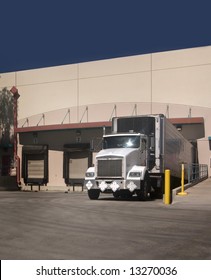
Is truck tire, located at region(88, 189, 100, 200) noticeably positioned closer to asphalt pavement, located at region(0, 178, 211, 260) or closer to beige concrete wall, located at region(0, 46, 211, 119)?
asphalt pavement, located at region(0, 178, 211, 260)

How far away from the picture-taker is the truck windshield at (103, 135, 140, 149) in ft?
65.2

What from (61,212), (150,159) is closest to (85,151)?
(150,159)

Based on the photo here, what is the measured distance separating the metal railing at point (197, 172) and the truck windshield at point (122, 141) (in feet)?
19.1

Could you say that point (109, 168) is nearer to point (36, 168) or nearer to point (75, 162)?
point (75, 162)

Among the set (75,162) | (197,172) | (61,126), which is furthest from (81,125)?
(197,172)

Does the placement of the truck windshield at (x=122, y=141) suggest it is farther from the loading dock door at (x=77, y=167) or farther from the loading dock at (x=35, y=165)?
the loading dock at (x=35, y=165)

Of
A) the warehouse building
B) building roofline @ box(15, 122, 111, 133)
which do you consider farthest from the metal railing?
building roofline @ box(15, 122, 111, 133)

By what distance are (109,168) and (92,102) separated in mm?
19762

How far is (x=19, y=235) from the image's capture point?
937cm

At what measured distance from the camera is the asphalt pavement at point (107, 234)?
7.34 meters

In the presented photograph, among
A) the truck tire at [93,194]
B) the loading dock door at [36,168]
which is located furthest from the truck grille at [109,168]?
the loading dock door at [36,168]

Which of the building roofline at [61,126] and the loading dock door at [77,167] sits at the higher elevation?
the building roofline at [61,126]

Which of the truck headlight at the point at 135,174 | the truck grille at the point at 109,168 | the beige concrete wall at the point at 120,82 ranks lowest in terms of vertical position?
the truck headlight at the point at 135,174

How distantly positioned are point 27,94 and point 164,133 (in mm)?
24397
